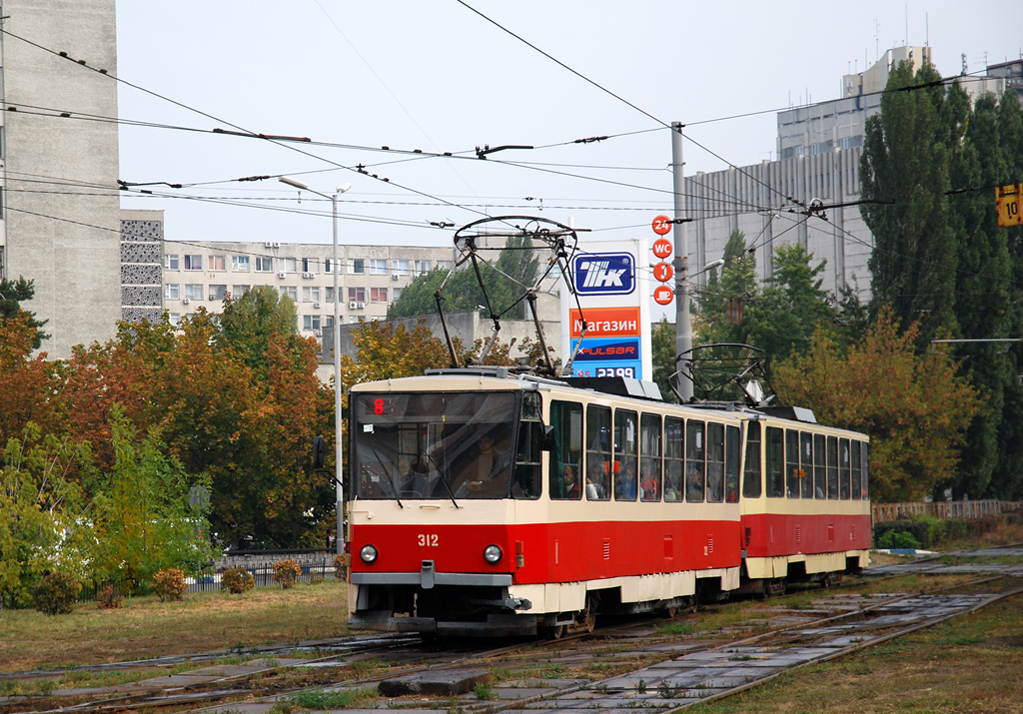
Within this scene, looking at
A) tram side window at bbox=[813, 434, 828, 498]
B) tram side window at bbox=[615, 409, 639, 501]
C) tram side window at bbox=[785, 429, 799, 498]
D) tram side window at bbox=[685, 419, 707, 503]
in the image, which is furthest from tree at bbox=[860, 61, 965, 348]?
tram side window at bbox=[615, 409, 639, 501]

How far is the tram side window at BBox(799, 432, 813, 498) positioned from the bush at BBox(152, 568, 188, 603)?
430 inches

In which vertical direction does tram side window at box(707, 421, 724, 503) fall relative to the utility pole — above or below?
below

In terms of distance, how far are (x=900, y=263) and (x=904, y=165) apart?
143 inches

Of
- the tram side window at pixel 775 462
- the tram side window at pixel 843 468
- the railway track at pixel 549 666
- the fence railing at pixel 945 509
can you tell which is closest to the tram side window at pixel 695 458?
the railway track at pixel 549 666

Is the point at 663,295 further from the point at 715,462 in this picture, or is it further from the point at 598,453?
the point at 598,453

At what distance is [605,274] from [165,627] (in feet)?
71.0

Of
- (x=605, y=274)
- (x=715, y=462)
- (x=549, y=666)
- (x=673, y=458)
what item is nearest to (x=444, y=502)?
(x=549, y=666)

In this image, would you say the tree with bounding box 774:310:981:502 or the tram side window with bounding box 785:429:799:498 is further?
the tree with bounding box 774:310:981:502

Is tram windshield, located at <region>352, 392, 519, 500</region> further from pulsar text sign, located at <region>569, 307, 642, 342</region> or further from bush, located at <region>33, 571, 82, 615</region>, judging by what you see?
pulsar text sign, located at <region>569, 307, 642, 342</region>

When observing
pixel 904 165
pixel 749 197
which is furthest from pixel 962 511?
pixel 749 197

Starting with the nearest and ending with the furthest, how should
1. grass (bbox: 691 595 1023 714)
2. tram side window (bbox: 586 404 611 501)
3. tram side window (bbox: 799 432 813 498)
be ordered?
grass (bbox: 691 595 1023 714)
tram side window (bbox: 586 404 611 501)
tram side window (bbox: 799 432 813 498)

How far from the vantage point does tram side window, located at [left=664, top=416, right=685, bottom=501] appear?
18562 millimetres

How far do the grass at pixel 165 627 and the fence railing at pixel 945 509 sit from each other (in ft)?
87.1

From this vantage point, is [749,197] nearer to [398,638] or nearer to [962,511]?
[962,511]
